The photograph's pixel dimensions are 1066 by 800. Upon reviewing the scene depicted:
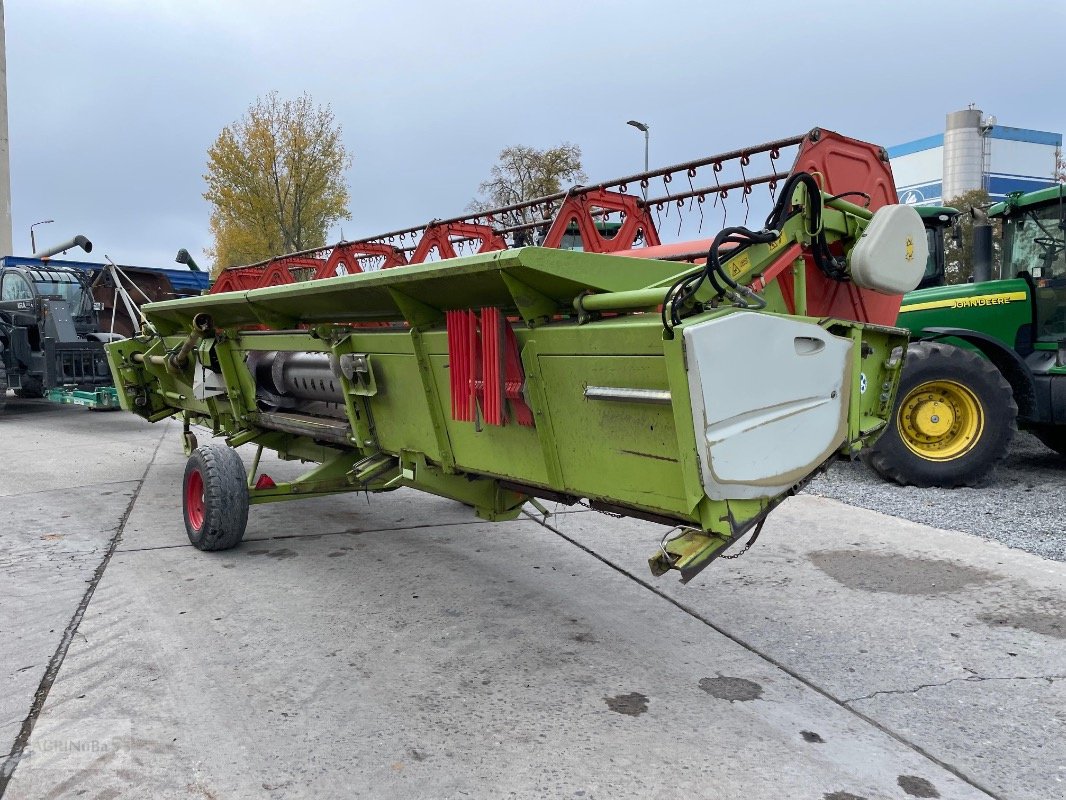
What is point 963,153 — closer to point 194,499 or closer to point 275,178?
point 275,178

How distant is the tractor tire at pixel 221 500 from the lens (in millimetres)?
4680

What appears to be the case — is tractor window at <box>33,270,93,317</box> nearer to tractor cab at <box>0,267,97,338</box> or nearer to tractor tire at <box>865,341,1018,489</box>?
tractor cab at <box>0,267,97,338</box>

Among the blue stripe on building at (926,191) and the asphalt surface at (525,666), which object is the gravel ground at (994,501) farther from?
the blue stripe on building at (926,191)

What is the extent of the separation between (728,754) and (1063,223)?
19.1 ft

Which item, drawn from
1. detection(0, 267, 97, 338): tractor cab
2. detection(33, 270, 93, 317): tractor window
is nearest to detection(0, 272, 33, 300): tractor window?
detection(0, 267, 97, 338): tractor cab

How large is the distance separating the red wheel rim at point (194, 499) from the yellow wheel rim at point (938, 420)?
5.24m

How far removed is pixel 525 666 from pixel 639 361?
143cm

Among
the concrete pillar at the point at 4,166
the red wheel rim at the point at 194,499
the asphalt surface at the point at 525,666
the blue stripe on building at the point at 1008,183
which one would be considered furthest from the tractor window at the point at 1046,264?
the blue stripe on building at the point at 1008,183

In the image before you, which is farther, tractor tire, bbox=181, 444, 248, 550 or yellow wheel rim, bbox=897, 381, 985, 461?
yellow wheel rim, bbox=897, 381, 985, 461

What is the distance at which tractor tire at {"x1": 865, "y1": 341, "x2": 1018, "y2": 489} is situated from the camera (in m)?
6.20

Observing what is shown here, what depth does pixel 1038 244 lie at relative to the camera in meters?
6.71

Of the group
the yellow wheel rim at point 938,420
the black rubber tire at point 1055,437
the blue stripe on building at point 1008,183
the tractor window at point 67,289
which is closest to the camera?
the yellow wheel rim at point 938,420

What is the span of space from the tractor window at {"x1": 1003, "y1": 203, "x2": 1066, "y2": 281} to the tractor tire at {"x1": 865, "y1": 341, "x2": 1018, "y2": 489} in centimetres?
112

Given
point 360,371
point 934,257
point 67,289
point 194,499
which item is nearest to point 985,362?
point 934,257
